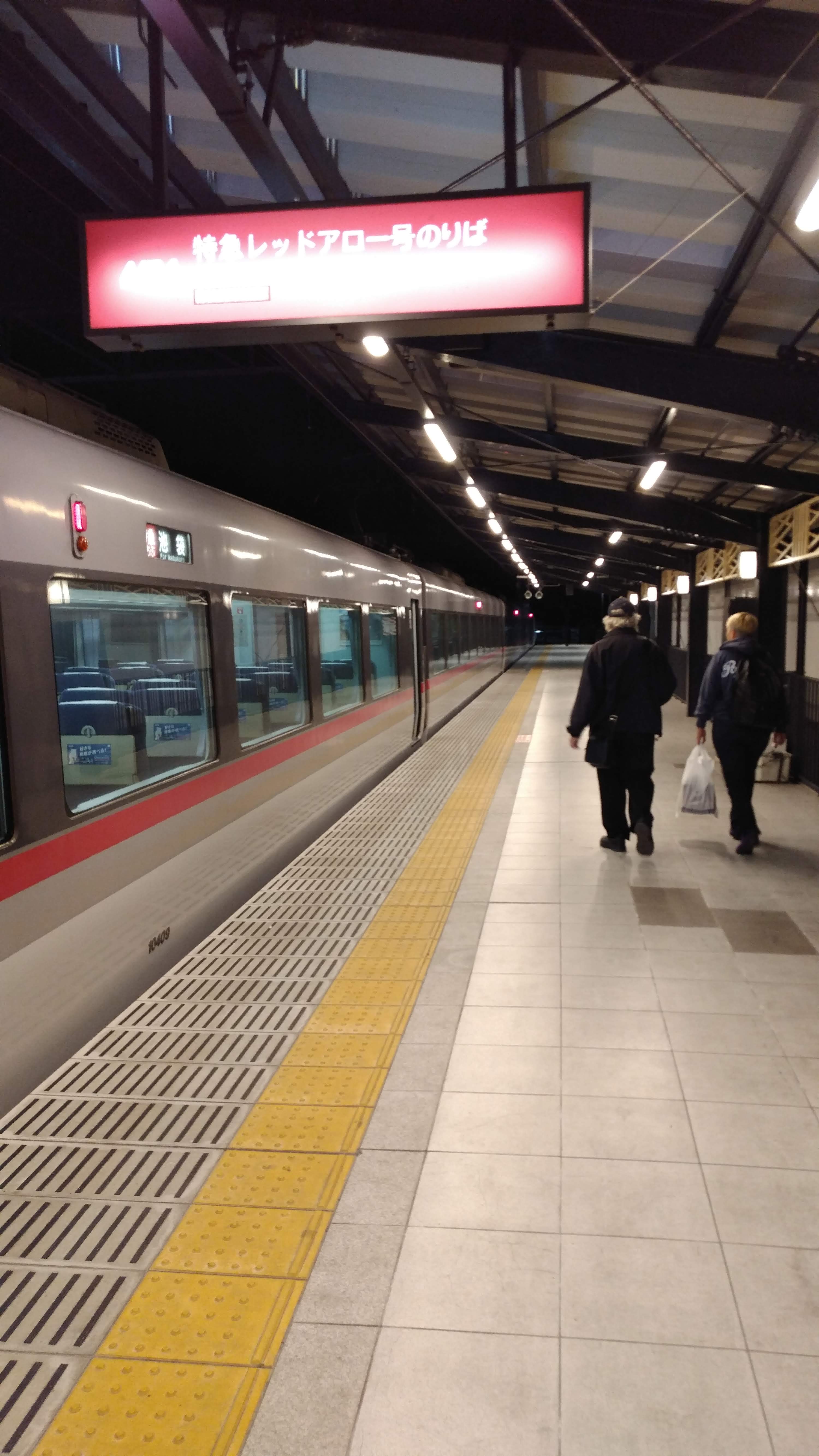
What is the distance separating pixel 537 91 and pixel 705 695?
3.46 m

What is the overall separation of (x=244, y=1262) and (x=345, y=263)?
3313 millimetres

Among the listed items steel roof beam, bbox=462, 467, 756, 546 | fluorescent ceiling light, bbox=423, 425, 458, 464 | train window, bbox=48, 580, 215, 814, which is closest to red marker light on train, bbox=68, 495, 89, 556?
train window, bbox=48, 580, 215, 814

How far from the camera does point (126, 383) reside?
940 cm

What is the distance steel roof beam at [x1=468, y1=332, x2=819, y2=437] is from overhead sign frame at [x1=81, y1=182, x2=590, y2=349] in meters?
2.26

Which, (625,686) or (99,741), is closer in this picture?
(99,741)

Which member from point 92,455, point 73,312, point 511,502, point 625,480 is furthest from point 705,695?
point 511,502

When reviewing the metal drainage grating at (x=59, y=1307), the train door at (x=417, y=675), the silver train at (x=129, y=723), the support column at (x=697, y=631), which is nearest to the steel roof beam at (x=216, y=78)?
the silver train at (x=129, y=723)

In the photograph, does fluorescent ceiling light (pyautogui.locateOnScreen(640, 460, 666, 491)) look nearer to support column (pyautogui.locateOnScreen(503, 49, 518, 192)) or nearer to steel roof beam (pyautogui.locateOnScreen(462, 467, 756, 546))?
steel roof beam (pyautogui.locateOnScreen(462, 467, 756, 546))

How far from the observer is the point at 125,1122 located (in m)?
2.98

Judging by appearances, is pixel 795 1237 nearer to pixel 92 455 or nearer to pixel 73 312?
pixel 92 455

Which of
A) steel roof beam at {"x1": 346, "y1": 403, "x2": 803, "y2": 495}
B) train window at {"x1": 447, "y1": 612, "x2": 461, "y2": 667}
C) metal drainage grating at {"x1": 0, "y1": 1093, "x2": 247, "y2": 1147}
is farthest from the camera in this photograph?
train window at {"x1": 447, "y1": 612, "x2": 461, "y2": 667}

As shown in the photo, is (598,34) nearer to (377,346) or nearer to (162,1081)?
(377,346)

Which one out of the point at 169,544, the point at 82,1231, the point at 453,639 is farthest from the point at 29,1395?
the point at 453,639

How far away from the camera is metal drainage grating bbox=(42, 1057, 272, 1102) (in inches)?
123
